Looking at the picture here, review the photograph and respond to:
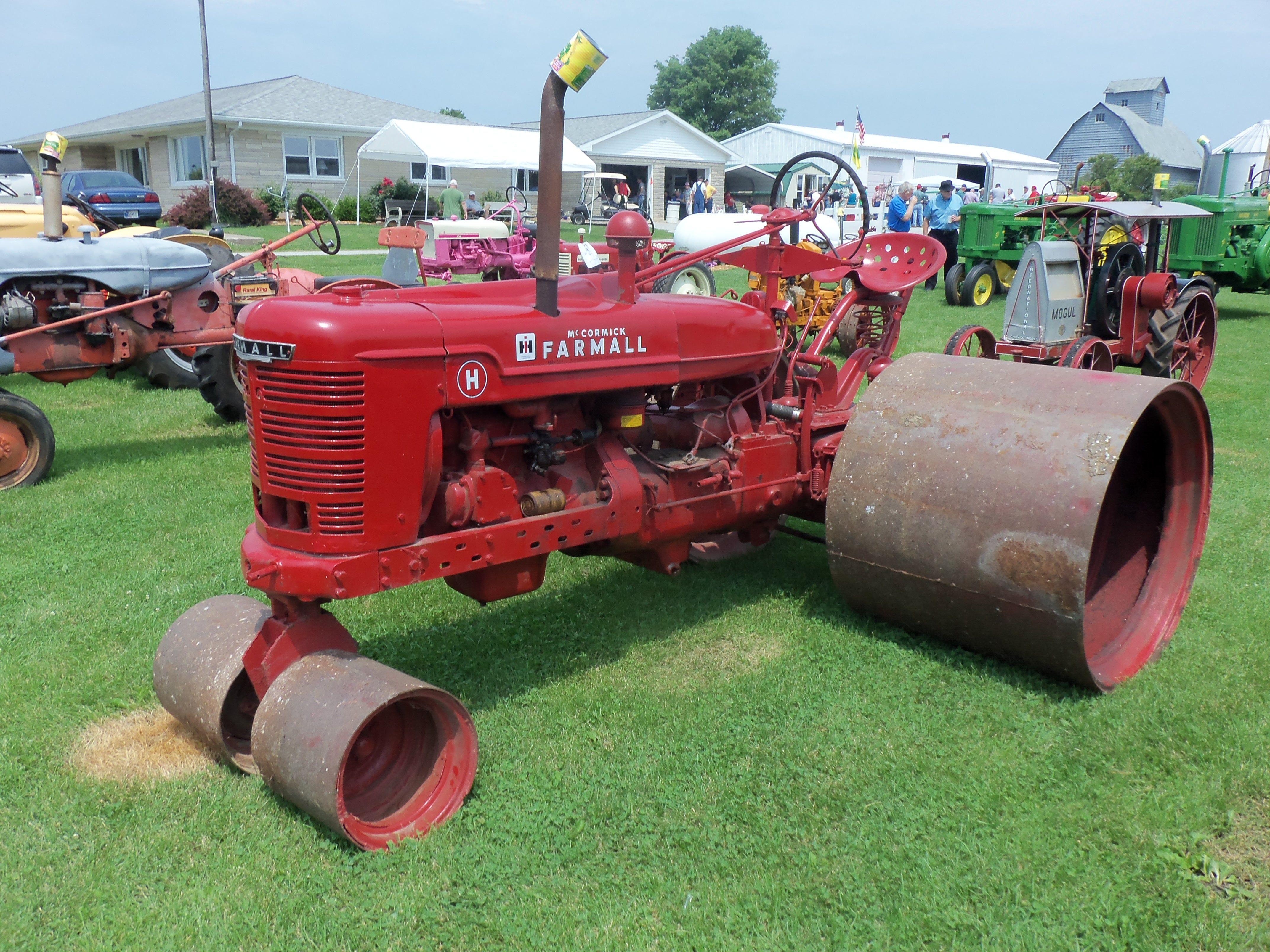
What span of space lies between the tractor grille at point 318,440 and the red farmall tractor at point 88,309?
3649 mm

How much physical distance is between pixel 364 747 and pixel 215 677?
610 mm

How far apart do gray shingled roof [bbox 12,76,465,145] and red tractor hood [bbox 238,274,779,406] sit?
29.5m

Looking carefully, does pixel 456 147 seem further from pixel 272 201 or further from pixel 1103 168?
pixel 1103 168

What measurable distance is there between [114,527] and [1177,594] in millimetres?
5279

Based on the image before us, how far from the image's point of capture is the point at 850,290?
5105mm

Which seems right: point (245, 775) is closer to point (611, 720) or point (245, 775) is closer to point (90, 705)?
point (90, 705)

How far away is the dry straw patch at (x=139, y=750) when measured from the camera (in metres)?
3.37

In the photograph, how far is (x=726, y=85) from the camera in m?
72.2

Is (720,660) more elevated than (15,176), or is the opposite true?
(15,176)

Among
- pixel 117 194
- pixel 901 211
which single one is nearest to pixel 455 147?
pixel 117 194

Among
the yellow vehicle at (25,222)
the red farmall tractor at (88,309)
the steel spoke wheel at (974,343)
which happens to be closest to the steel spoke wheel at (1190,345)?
the steel spoke wheel at (974,343)

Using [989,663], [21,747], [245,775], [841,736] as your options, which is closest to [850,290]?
[989,663]

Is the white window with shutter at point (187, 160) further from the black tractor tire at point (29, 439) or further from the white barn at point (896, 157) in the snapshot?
the black tractor tire at point (29, 439)

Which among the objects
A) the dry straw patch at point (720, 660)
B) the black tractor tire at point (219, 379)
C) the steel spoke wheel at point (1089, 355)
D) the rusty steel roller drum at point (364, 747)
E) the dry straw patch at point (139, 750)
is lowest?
the dry straw patch at point (139, 750)
